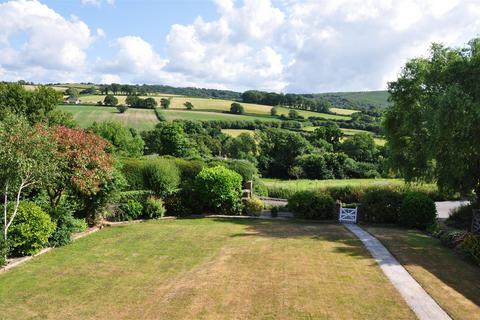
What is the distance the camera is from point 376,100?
14525 centimetres

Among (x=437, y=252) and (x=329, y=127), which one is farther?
(x=329, y=127)

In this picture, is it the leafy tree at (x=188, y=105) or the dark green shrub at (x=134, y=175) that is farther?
the leafy tree at (x=188, y=105)

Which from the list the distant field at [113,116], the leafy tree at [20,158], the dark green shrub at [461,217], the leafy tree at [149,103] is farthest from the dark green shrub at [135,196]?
the leafy tree at [149,103]

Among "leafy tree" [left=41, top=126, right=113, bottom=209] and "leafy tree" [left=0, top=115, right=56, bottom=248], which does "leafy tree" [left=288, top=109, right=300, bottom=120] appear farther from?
Answer: "leafy tree" [left=0, top=115, right=56, bottom=248]

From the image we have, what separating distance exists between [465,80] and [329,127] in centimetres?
5518

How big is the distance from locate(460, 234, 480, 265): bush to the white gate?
7383mm

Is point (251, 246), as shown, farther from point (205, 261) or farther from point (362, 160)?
point (362, 160)

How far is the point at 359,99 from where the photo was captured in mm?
149250

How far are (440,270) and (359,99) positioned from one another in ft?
470

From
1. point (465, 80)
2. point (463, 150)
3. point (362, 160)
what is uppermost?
point (465, 80)

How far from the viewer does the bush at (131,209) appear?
2152 cm

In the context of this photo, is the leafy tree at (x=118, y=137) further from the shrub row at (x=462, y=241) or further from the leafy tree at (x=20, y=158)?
the shrub row at (x=462, y=241)

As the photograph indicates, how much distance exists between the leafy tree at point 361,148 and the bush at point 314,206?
1724 inches

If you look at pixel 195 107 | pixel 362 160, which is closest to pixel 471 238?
pixel 362 160
